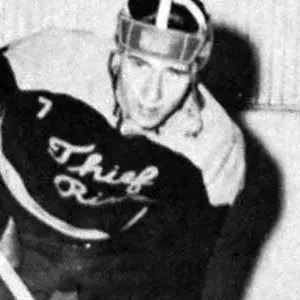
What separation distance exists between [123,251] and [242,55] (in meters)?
0.62

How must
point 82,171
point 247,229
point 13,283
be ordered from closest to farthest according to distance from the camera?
point 13,283, point 82,171, point 247,229

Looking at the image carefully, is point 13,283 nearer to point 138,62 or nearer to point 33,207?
point 33,207

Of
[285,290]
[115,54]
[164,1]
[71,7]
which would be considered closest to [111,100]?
[115,54]

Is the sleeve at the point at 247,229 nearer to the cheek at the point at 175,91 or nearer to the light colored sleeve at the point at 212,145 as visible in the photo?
the light colored sleeve at the point at 212,145

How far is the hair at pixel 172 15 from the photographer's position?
1182 millimetres

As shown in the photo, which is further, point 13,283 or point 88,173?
point 88,173

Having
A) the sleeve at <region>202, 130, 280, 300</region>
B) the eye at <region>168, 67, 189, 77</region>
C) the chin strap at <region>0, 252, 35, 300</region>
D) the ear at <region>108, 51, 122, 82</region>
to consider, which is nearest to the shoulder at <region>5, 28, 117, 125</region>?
the ear at <region>108, 51, 122, 82</region>

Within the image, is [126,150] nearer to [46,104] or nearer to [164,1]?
[46,104]

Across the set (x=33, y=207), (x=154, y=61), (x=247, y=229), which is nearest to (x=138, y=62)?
(x=154, y=61)

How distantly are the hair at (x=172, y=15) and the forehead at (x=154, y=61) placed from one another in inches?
1.9

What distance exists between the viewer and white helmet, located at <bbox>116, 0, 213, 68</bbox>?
3.86 feet

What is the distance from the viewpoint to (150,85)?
1181 millimetres

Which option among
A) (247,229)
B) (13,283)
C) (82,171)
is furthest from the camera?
(247,229)

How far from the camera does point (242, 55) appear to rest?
→ 1.78m
